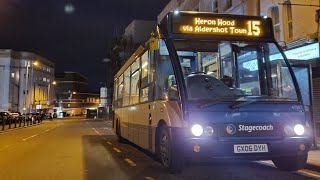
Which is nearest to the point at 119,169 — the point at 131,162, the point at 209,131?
the point at 131,162

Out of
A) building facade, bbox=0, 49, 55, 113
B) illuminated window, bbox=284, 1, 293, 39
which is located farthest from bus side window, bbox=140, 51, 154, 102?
building facade, bbox=0, 49, 55, 113

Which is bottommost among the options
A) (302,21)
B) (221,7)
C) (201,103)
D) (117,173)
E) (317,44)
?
(117,173)

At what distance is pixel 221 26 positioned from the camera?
8.65 metres

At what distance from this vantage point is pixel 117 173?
29.1ft

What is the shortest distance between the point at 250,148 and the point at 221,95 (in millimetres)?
1306

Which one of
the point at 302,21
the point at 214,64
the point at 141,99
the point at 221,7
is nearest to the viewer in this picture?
the point at 214,64

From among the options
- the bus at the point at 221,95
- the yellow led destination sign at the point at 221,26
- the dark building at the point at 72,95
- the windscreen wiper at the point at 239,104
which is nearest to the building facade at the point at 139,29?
the bus at the point at 221,95

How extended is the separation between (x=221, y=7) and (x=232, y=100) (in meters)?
18.7

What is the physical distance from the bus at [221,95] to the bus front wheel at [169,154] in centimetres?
2

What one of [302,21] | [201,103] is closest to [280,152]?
[201,103]

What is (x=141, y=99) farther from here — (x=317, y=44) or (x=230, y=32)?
(x=317, y=44)

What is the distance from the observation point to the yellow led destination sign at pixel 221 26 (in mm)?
8516

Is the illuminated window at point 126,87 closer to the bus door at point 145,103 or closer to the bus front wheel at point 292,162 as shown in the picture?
the bus door at point 145,103

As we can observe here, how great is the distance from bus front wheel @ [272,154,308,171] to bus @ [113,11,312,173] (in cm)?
3
